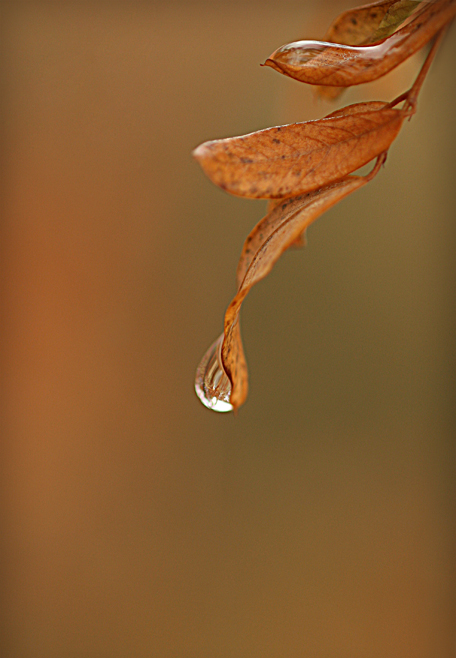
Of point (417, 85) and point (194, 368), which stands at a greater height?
point (417, 85)

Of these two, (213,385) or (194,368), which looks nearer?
→ (213,385)

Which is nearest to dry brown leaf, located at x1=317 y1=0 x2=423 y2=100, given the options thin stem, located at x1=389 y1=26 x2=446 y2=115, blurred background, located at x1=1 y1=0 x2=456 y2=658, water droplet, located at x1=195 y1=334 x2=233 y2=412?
thin stem, located at x1=389 y1=26 x2=446 y2=115

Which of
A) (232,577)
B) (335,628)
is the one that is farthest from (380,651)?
(232,577)

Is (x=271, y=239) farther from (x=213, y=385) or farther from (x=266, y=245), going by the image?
(x=213, y=385)

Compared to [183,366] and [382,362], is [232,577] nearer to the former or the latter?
[183,366]

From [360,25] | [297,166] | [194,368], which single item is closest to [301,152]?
[297,166]

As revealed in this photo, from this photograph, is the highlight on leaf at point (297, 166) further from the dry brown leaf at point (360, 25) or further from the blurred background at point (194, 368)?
the blurred background at point (194, 368)

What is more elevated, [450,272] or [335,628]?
[450,272]
